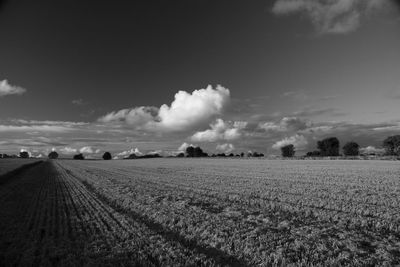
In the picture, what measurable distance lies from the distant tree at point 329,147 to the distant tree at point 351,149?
154 inches

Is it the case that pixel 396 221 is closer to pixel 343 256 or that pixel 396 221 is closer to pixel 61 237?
pixel 343 256

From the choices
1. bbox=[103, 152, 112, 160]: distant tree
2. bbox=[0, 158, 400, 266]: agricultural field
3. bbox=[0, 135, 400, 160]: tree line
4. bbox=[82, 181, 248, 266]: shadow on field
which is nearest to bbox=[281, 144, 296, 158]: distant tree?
bbox=[0, 135, 400, 160]: tree line

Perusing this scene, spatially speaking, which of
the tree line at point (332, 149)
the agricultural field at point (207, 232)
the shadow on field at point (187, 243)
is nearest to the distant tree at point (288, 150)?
the tree line at point (332, 149)

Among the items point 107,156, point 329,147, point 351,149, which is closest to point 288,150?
point 329,147

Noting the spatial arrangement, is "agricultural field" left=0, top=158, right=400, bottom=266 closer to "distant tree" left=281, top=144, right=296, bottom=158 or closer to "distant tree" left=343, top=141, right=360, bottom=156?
"distant tree" left=343, top=141, right=360, bottom=156

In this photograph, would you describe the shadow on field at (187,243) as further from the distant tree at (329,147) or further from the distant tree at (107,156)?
the distant tree at (107,156)

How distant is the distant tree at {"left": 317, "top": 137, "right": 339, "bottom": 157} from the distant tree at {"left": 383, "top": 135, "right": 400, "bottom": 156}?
2171cm

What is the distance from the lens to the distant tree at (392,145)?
10944 cm

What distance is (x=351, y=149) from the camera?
13138cm

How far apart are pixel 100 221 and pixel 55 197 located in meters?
8.70

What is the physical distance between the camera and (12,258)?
7.62 m

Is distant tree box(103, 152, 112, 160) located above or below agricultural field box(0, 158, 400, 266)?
above

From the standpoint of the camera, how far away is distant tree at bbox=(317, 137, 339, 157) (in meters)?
133

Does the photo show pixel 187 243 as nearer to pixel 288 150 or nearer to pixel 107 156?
pixel 288 150
